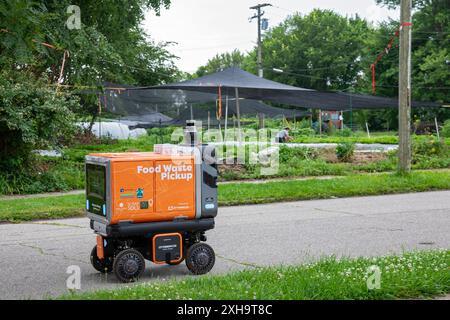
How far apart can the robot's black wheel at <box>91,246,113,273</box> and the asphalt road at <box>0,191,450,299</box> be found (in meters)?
0.11

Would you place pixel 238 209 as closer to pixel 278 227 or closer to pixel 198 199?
pixel 278 227

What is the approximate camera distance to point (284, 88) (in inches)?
917

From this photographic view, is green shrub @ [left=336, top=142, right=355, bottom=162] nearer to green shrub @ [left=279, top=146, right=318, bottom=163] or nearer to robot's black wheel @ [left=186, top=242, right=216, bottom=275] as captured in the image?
green shrub @ [left=279, top=146, right=318, bottom=163]

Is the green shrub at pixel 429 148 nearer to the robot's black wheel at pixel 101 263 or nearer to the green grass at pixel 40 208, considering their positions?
the green grass at pixel 40 208

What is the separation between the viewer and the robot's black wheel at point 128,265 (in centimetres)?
771

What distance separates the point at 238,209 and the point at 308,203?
1.78 metres

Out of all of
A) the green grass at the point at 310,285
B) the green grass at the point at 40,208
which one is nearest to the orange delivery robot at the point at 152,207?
the green grass at the point at 310,285

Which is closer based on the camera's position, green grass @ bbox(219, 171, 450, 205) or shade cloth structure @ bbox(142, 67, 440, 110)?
green grass @ bbox(219, 171, 450, 205)

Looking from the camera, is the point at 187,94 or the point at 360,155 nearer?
the point at 360,155

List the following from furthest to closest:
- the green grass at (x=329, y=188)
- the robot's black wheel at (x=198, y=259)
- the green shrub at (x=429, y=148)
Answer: the green shrub at (x=429, y=148)
the green grass at (x=329, y=188)
the robot's black wheel at (x=198, y=259)

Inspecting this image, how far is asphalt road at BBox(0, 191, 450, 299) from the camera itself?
820 centimetres

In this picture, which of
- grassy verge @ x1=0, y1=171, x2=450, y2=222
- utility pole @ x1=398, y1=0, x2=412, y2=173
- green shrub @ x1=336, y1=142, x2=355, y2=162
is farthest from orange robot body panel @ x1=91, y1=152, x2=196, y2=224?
green shrub @ x1=336, y1=142, x2=355, y2=162

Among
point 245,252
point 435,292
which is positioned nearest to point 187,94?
point 245,252

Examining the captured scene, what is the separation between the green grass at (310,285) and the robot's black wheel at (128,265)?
974 millimetres
